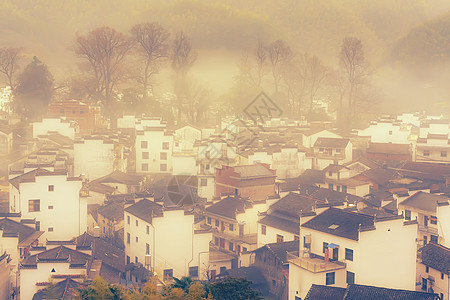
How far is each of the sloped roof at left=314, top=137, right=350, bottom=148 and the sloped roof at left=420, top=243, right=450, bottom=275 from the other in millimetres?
12956

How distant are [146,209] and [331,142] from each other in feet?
45.9

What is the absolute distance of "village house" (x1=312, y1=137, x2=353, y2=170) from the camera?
30531mm

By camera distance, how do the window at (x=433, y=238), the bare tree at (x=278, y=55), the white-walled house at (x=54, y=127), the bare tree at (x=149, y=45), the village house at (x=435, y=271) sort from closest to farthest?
the village house at (x=435, y=271) < the window at (x=433, y=238) < the white-walled house at (x=54, y=127) < the bare tree at (x=149, y=45) < the bare tree at (x=278, y=55)

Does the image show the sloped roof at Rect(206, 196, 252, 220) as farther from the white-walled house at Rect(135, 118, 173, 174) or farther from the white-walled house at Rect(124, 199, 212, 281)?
the white-walled house at Rect(135, 118, 173, 174)

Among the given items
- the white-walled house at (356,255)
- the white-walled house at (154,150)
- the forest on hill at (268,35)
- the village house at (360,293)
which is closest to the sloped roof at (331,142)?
the white-walled house at (154,150)

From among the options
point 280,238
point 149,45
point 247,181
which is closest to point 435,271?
point 280,238

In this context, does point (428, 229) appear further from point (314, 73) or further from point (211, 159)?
point (314, 73)

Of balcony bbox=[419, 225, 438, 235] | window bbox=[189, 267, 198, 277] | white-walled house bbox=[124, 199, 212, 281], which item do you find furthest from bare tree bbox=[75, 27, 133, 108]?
balcony bbox=[419, 225, 438, 235]

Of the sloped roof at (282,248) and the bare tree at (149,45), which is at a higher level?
the bare tree at (149,45)

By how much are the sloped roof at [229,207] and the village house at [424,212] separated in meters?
5.11

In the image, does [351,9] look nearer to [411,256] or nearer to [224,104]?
[224,104]

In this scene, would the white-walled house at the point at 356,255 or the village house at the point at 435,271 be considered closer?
the white-walled house at the point at 356,255

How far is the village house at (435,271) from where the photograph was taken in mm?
16359

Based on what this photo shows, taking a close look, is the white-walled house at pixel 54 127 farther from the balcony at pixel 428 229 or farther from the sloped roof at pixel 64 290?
the balcony at pixel 428 229
